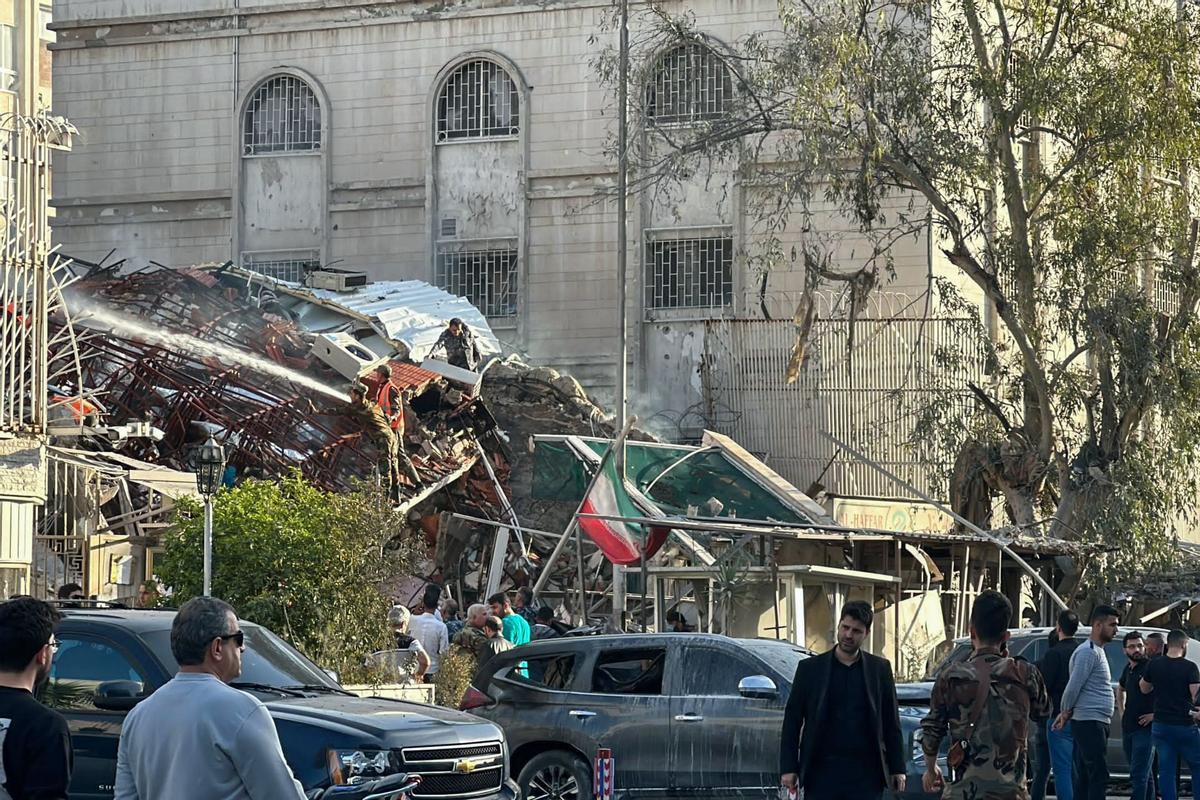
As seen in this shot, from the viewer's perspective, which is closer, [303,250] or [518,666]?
[518,666]

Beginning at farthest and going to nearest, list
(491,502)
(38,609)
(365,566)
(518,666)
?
(491,502) → (365,566) → (518,666) → (38,609)

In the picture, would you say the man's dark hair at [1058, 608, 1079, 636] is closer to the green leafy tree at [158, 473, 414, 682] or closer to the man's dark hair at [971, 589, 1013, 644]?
the man's dark hair at [971, 589, 1013, 644]

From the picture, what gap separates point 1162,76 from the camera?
25.5 meters

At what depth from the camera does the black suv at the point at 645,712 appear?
48.5 ft

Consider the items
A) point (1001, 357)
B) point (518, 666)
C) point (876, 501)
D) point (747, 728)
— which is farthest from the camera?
point (1001, 357)

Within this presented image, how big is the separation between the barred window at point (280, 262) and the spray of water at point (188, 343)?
10989 mm

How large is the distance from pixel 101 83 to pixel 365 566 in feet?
90.1

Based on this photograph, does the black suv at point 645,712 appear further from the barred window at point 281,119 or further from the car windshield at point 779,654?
the barred window at point 281,119

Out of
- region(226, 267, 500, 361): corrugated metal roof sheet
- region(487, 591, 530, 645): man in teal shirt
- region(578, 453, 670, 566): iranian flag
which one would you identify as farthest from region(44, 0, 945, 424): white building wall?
→ region(487, 591, 530, 645): man in teal shirt

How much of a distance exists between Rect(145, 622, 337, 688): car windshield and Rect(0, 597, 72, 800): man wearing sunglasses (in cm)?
578

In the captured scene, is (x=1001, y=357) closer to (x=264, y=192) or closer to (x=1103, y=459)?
(x=1103, y=459)

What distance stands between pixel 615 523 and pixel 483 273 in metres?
18.5

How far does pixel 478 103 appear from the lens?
42.8 meters

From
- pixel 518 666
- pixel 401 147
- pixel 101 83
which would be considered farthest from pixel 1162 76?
pixel 101 83
